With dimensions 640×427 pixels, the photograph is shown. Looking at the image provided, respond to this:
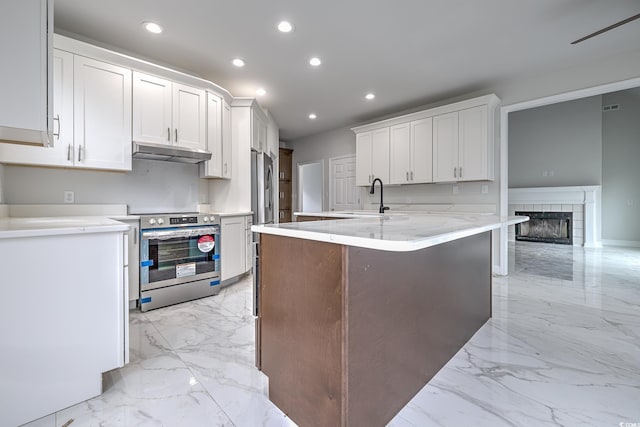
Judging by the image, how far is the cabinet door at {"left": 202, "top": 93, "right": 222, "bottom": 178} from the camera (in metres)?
3.45

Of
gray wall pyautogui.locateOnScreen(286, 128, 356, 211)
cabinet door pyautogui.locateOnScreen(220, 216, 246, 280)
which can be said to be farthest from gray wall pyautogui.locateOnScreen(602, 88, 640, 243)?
cabinet door pyautogui.locateOnScreen(220, 216, 246, 280)

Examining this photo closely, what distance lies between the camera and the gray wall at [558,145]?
665 centimetres

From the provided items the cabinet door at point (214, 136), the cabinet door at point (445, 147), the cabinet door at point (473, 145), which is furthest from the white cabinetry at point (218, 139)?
the cabinet door at point (473, 145)

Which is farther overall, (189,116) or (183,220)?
(189,116)

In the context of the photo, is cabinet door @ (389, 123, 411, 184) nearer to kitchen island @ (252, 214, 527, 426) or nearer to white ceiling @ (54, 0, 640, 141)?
white ceiling @ (54, 0, 640, 141)

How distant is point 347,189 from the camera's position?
19.8 feet

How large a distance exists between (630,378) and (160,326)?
10.5 feet

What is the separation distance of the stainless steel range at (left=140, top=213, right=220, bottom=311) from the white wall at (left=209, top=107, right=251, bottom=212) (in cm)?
74

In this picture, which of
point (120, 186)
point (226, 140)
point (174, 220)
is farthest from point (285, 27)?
point (120, 186)

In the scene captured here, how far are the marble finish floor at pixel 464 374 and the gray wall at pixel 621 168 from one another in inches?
206

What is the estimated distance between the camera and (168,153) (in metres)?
3.04

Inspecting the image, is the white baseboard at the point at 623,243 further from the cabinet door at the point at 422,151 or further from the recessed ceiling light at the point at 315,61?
the recessed ceiling light at the point at 315,61

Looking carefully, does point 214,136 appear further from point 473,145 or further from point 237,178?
point 473,145

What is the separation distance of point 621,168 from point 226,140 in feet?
28.4
